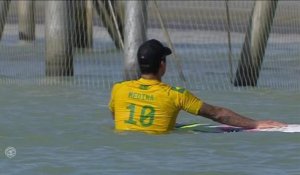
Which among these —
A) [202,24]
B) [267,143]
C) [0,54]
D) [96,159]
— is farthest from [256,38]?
[202,24]

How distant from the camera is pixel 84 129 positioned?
42.2 feet

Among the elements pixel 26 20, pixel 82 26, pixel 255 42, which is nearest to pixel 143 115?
pixel 255 42

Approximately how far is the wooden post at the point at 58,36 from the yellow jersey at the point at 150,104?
5.33 metres

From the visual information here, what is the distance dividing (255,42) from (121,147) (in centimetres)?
593

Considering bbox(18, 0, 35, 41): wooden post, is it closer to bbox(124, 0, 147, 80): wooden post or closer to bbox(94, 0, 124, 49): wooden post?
bbox(94, 0, 124, 49): wooden post

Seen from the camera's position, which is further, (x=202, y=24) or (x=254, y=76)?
(x=202, y=24)

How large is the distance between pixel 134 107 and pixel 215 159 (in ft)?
3.70

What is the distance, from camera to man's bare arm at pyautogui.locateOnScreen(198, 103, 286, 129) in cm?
1180

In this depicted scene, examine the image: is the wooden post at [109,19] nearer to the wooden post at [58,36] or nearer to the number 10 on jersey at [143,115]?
the wooden post at [58,36]

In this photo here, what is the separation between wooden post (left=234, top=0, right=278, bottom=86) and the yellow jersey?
17.3ft

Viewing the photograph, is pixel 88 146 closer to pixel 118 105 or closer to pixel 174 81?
pixel 118 105

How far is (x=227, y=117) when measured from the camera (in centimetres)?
1189

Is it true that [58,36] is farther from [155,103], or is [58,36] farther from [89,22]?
[155,103]

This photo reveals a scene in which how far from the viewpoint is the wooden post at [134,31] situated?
16109 mm
